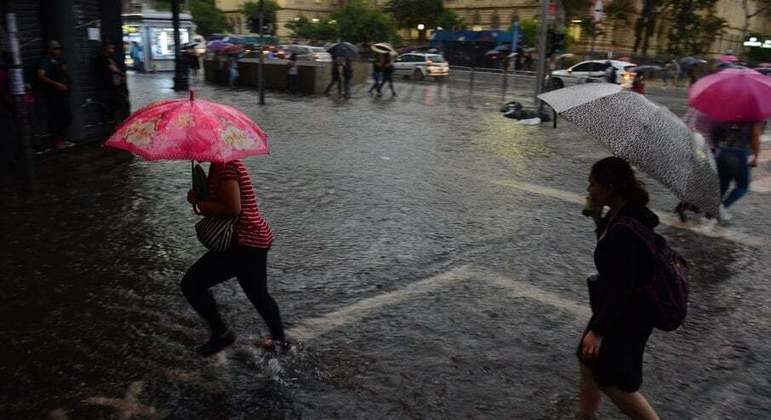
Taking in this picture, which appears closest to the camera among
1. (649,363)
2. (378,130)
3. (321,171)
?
(649,363)

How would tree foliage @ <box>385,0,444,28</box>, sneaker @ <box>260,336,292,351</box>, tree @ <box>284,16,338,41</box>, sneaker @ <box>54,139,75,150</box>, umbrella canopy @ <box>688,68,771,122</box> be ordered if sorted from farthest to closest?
tree @ <box>284,16,338,41</box>, tree foliage @ <box>385,0,444,28</box>, sneaker @ <box>54,139,75,150</box>, umbrella canopy @ <box>688,68,771,122</box>, sneaker @ <box>260,336,292,351</box>

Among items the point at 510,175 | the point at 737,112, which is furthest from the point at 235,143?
the point at 510,175

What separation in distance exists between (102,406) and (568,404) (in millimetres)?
2619

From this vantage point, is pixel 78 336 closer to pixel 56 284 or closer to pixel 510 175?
pixel 56 284

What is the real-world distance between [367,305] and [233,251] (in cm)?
158

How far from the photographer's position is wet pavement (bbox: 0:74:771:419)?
3717 mm

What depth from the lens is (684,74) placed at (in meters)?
37.8

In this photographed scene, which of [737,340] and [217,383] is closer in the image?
[217,383]

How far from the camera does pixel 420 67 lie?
32.6 m

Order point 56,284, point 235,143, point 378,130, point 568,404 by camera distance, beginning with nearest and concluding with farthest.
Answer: point 235,143 < point 568,404 < point 56,284 < point 378,130

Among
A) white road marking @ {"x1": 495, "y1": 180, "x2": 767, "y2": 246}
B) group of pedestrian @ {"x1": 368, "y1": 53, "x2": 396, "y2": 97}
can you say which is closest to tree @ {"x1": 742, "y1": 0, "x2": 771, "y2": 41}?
group of pedestrian @ {"x1": 368, "y1": 53, "x2": 396, "y2": 97}

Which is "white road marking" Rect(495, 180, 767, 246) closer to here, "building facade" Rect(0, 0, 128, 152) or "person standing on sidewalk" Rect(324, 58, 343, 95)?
"building facade" Rect(0, 0, 128, 152)

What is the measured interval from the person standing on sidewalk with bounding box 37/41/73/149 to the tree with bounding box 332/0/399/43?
51597 millimetres

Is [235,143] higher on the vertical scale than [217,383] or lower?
higher
